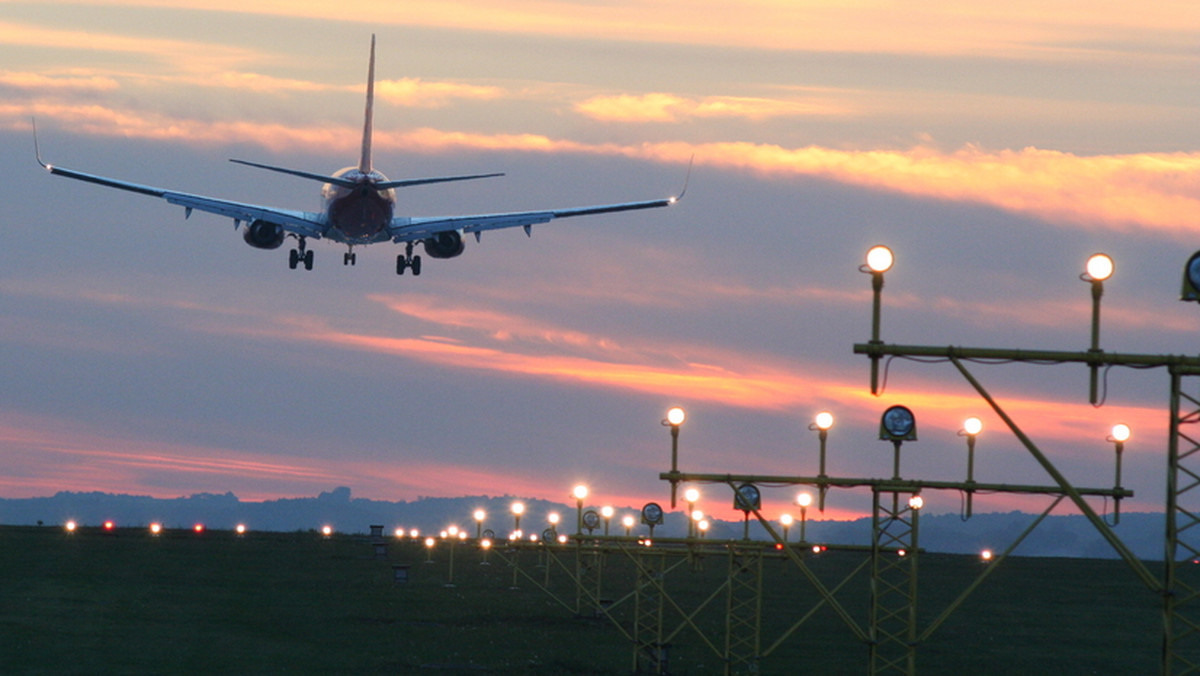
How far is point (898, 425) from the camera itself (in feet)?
143

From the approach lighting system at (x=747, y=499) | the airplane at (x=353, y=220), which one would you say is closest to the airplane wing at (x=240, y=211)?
the airplane at (x=353, y=220)

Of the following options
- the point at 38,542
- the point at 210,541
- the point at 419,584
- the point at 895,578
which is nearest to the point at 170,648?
the point at 419,584

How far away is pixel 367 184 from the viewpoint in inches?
4087

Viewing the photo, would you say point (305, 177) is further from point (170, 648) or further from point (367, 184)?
point (170, 648)

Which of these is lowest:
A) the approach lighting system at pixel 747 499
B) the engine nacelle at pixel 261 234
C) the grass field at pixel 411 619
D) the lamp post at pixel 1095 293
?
the grass field at pixel 411 619

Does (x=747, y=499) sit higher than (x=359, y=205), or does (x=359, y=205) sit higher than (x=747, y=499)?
(x=359, y=205)

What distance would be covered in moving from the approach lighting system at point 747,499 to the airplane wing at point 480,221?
61796mm

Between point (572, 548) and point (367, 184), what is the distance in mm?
37575

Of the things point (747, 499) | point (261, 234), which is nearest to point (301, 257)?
point (261, 234)

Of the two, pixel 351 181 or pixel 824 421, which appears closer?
pixel 824 421

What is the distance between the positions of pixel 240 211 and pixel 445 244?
1366cm

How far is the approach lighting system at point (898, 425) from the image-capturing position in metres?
43.3

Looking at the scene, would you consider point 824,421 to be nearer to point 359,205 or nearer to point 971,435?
point 971,435

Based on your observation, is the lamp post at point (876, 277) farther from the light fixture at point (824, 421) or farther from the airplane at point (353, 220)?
the airplane at point (353, 220)
